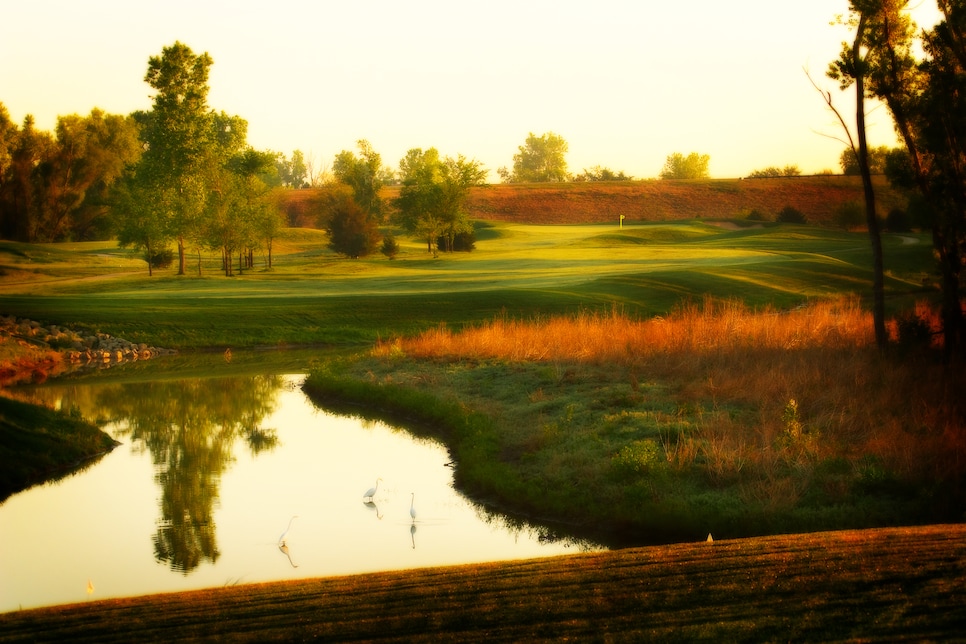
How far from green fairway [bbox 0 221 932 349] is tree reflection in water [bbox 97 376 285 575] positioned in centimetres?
1147

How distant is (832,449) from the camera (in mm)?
14320

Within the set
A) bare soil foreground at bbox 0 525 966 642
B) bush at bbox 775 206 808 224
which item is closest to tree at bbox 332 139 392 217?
bush at bbox 775 206 808 224

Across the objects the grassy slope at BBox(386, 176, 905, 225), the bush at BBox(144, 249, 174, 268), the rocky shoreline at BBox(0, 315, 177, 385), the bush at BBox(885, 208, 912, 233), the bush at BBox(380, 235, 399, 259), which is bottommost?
the rocky shoreline at BBox(0, 315, 177, 385)

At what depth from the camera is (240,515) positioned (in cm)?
1457

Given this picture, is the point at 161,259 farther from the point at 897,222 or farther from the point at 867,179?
the point at 867,179

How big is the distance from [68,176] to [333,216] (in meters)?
34.0

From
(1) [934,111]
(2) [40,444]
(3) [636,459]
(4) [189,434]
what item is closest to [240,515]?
(3) [636,459]

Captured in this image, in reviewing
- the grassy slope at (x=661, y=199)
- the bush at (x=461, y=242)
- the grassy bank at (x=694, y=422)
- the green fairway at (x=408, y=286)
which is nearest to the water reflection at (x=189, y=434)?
the grassy bank at (x=694, y=422)

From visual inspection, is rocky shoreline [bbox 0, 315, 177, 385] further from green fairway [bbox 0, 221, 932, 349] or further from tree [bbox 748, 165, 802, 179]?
tree [bbox 748, 165, 802, 179]

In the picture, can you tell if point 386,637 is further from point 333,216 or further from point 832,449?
point 333,216

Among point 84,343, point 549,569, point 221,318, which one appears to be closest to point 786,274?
point 221,318

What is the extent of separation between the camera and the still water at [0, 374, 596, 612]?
456 inches

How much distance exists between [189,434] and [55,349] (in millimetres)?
18905

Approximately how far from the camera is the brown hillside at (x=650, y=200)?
4582 inches
